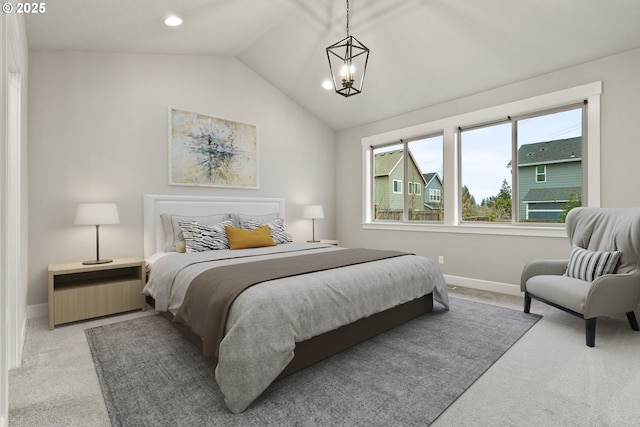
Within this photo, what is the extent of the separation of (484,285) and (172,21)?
4.57 m

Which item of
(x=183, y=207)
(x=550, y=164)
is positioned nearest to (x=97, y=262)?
(x=183, y=207)

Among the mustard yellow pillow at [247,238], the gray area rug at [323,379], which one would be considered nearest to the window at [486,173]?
the gray area rug at [323,379]

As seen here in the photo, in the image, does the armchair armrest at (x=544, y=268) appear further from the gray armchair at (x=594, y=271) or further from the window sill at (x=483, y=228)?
the window sill at (x=483, y=228)

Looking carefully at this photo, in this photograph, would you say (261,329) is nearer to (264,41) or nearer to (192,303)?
(192,303)

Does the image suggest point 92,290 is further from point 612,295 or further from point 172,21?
point 612,295

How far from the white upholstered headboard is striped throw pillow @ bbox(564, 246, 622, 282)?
3.61m

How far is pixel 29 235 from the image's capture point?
3221 millimetres

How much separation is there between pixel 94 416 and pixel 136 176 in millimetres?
2760

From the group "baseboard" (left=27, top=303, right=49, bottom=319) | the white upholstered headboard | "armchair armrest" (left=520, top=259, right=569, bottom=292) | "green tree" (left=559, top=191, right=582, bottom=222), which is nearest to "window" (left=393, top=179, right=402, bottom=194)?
the white upholstered headboard

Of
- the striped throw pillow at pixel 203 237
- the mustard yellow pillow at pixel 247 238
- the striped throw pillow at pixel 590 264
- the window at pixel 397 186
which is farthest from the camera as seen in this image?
the window at pixel 397 186

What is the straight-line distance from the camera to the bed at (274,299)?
5.85ft

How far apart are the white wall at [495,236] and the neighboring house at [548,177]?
322 millimetres

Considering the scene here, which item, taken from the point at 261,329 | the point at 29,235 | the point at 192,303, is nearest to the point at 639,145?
the point at 261,329

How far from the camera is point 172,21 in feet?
10.8
